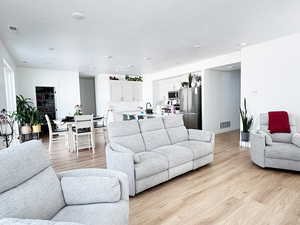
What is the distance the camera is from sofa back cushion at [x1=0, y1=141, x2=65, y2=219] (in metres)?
1.13

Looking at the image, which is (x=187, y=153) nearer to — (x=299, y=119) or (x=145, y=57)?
(x=299, y=119)

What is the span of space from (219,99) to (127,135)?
4835 millimetres

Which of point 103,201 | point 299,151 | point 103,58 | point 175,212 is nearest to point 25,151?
point 103,201

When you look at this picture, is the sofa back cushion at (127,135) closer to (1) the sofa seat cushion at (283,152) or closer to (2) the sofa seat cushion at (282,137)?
(1) the sofa seat cushion at (283,152)

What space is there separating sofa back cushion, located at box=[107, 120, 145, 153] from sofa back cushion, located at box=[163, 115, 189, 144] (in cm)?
73

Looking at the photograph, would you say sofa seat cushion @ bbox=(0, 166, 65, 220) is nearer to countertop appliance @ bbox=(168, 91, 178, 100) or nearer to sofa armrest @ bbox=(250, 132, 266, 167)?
sofa armrest @ bbox=(250, 132, 266, 167)

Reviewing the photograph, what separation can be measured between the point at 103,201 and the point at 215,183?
1.93m

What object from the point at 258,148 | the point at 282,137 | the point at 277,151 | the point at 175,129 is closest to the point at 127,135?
the point at 175,129

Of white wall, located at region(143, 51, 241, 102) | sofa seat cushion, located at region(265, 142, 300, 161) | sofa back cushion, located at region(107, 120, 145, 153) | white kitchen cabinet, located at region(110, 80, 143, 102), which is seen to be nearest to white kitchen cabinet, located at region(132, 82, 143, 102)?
white kitchen cabinet, located at region(110, 80, 143, 102)

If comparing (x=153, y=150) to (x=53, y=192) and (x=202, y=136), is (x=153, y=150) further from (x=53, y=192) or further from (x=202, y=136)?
(x=53, y=192)

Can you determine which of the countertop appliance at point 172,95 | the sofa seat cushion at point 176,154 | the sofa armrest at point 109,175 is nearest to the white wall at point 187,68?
the countertop appliance at point 172,95

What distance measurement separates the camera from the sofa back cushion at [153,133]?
124 inches

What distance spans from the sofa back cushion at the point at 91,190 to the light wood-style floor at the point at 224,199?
2.19ft

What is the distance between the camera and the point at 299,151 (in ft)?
9.61
